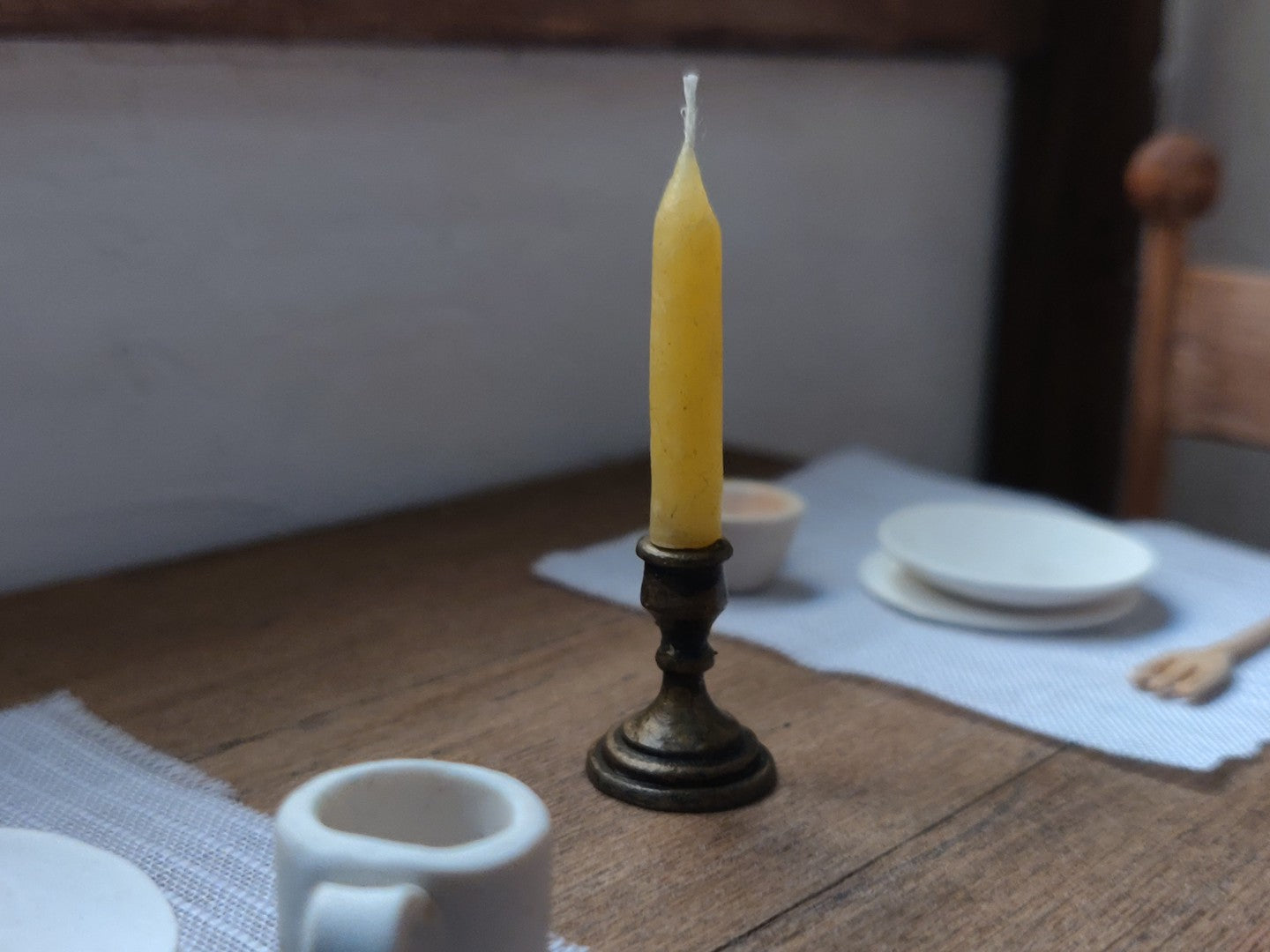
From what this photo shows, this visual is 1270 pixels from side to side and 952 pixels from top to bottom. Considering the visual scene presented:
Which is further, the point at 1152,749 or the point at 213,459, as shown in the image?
the point at 213,459

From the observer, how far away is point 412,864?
0.39 m

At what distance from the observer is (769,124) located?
1.43 metres

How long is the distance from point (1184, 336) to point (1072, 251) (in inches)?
21.4

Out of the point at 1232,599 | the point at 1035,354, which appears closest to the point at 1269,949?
the point at 1232,599

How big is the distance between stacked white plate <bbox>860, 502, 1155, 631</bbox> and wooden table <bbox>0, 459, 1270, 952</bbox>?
0.39 ft

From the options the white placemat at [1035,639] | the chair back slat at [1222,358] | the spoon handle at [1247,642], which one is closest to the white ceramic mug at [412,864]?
the white placemat at [1035,639]

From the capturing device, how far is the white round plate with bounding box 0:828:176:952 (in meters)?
0.41

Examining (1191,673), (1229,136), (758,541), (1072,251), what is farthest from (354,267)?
(1229,136)

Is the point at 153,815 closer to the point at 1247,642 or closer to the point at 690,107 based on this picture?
the point at 690,107

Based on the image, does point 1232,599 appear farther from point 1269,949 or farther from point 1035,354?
point 1035,354

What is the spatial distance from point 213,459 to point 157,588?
136 mm

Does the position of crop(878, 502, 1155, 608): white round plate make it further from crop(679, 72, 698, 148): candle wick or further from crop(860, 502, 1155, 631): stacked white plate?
crop(679, 72, 698, 148): candle wick

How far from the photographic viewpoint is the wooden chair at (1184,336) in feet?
3.93

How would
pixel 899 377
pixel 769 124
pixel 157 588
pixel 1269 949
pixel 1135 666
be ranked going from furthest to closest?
pixel 899 377 < pixel 769 124 < pixel 157 588 < pixel 1135 666 < pixel 1269 949
